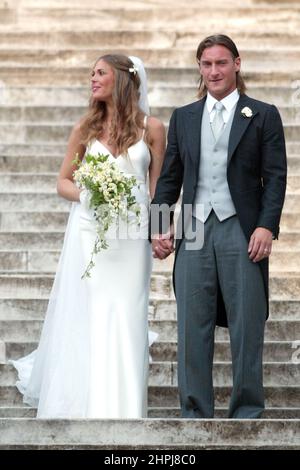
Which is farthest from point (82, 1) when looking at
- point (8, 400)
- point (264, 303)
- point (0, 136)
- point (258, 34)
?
point (264, 303)

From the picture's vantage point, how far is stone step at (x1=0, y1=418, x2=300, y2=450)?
7086 millimetres

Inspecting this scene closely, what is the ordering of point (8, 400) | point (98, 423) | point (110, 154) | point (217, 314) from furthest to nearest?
point (8, 400) → point (110, 154) → point (217, 314) → point (98, 423)

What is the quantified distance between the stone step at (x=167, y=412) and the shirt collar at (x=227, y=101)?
5.88 feet

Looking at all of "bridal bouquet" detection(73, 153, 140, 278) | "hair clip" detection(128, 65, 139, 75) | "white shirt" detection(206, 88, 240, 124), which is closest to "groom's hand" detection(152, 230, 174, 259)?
"bridal bouquet" detection(73, 153, 140, 278)

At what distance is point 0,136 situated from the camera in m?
12.1

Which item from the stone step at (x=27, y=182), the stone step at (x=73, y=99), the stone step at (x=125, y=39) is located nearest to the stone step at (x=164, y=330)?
the stone step at (x=27, y=182)

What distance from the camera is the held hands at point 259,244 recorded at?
24.4 ft

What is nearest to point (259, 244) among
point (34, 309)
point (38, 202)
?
point (34, 309)

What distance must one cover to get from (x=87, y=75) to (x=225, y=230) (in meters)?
5.80

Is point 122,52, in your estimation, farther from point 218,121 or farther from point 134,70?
point 218,121

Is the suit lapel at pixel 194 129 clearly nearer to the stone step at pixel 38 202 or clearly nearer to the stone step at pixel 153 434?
the stone step at pixel 153 434

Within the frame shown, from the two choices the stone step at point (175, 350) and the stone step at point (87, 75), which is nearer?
the stone step at point (175, 350)

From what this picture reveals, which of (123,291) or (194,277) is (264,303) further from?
(123,291)

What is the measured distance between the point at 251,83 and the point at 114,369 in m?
5.37
